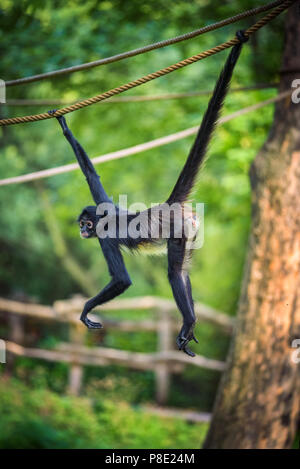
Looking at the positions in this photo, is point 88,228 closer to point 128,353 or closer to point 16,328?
point 128,353

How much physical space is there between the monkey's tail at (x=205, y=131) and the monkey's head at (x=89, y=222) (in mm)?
469

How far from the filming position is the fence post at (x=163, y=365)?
23.7ft

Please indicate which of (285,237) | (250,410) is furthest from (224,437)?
(285,237)

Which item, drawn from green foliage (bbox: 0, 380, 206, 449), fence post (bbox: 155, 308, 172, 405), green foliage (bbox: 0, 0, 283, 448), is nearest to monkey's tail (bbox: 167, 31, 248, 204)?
green foliage (bbox: 0, 0, 283, 448)

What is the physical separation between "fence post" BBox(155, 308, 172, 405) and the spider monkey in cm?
492

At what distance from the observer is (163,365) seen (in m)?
7.21

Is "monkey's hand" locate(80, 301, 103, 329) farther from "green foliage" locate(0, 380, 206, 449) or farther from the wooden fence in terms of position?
the wooden fence

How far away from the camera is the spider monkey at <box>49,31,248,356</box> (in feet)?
7.43

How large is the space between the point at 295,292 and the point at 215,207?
3.18 m

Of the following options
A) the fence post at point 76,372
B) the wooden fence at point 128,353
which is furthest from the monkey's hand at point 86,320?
the fence post at point 76,372

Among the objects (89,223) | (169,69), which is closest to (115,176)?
(89,223)

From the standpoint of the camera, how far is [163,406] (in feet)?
23.8

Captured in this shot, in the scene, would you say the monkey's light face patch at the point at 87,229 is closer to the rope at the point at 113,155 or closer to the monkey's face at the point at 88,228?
the monkey's face at the point at 88,228

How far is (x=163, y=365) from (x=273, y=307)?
3.78m
